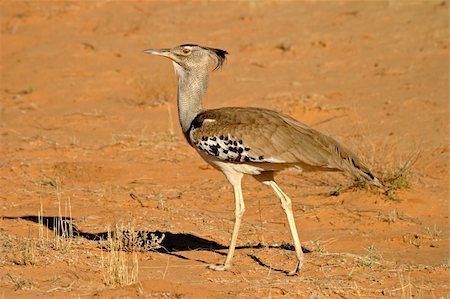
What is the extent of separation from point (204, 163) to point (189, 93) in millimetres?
3536

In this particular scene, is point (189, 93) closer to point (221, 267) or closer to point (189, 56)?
point (189, 56)

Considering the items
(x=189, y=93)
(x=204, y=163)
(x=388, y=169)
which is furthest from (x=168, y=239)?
(x=204, y=163)

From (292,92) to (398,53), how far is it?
2.55 metres

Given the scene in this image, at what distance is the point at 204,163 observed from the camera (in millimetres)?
9961

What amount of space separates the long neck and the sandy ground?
3.11 ft

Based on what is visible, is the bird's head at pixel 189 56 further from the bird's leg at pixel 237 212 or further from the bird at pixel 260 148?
the bird's leg at pixel 237 212

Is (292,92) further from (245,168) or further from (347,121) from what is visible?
(245,168)

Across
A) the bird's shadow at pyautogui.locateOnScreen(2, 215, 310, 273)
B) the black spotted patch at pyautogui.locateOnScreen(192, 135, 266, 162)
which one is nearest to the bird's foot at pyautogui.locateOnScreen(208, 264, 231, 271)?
the bird's shadow at pyautogui.locateOnScreen(2, 215, 310, 273)

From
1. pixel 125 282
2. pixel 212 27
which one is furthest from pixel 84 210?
pixel 212 27

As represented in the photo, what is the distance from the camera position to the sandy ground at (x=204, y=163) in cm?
593

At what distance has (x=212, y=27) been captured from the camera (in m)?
17.2

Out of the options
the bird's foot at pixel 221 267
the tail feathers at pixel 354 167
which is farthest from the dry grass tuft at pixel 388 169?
the bird's foot at pixel 221 267

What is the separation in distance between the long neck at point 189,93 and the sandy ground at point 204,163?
0.95 metres

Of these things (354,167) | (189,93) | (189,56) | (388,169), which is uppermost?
(189,56)
